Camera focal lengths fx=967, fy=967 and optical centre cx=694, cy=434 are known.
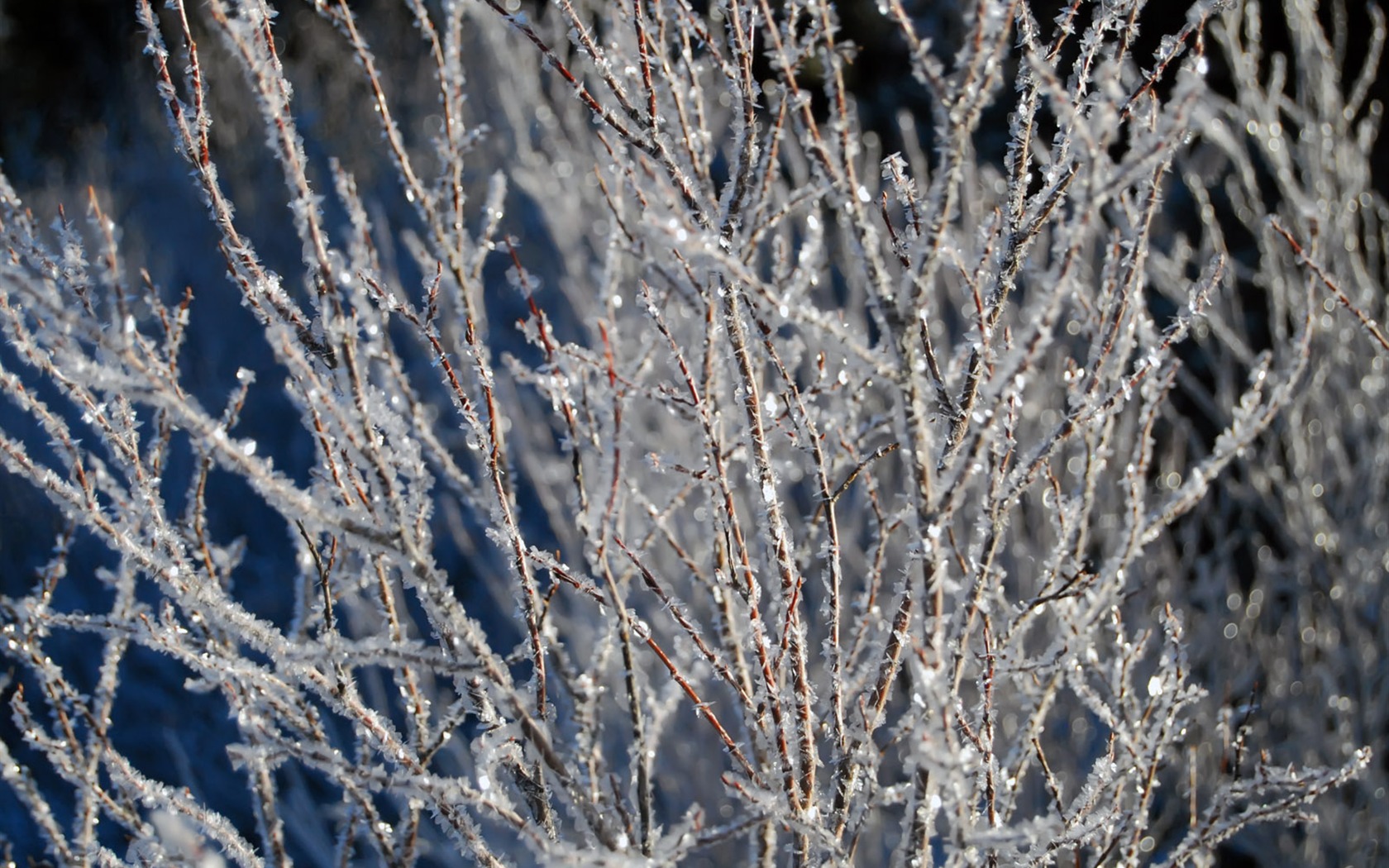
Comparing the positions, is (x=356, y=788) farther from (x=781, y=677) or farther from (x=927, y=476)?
(x=927, y=476)

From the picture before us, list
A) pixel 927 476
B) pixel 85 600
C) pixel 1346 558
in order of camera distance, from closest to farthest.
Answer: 1. pixel 927 476
2. pixel 1346 558
3. pixel 85 600

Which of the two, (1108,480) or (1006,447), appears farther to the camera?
(1108,480)

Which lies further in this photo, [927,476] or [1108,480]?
[1108,480]

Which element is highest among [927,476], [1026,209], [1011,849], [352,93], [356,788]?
[352,93]

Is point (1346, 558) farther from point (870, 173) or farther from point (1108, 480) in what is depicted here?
point (870, 173)

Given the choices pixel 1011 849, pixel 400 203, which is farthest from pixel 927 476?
pixel 400 203

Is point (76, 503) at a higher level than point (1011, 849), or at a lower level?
higher

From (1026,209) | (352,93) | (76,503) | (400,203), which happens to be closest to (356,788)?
(76,503)

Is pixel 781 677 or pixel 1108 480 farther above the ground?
pixel 1108 480

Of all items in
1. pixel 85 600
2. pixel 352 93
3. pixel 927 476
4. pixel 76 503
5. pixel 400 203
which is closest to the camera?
pixel 927 476
